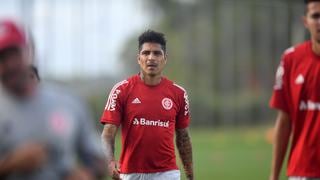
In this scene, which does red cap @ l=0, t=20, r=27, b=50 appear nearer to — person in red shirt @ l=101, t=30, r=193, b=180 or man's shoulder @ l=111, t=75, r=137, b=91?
person in red shirt @ l=101, t=30, r=193, b=180

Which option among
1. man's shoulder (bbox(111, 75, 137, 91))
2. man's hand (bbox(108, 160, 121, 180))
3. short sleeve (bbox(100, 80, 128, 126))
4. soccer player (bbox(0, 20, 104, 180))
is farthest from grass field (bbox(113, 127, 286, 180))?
soccer player (bbox(0, 20, 104, 180))

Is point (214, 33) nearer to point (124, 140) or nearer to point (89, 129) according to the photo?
point (124, 140)

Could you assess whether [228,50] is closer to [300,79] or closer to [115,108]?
[115,108]

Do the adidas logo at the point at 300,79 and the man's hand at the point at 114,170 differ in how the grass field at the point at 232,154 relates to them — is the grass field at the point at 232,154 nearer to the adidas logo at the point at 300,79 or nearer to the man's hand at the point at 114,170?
the man's hand at the point at 114,170

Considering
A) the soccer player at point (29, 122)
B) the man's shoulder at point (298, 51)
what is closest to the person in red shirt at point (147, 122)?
the man's shoulder at point (298, 51)

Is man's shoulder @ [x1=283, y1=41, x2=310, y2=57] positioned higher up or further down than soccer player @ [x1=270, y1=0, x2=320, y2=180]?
higher up

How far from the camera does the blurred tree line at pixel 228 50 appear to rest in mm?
42750

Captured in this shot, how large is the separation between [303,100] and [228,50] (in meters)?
36.7

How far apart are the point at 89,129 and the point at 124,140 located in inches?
152

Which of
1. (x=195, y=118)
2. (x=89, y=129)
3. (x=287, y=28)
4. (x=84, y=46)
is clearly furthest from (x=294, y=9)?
(x=89, y=129)

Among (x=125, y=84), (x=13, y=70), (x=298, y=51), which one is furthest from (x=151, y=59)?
(x=13, y=70)

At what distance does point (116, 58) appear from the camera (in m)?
40.8

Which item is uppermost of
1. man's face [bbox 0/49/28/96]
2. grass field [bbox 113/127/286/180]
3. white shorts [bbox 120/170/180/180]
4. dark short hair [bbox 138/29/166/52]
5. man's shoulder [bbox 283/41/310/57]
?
man's face [bbox 0/49/28/96]

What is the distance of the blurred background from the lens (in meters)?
39.4
